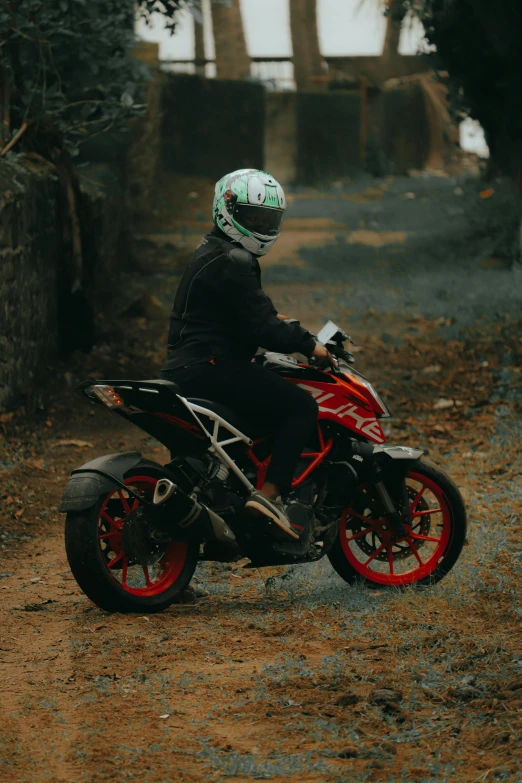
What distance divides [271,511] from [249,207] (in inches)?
56.5

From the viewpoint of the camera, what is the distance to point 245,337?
5.36 metres

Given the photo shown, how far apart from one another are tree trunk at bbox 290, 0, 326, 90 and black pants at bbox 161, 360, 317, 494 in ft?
105

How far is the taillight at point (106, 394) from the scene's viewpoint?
16.4ft

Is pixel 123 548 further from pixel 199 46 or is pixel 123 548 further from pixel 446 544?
pixel 199 46

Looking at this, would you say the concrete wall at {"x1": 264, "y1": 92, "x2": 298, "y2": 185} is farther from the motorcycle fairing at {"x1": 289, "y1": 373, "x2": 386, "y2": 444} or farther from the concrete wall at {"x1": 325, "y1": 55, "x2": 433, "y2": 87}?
the motorcycle fairing at {"x1": 289, "y1": 373, "x2": 386, "y2": 444}

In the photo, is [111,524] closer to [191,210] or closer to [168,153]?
[191,210]

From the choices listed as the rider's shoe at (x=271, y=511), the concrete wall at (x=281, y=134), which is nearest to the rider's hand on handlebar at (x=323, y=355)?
the rider's shoe at (x=271, y=511)

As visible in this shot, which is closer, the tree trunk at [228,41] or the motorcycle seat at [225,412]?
the motorcycle seat at [225,412]

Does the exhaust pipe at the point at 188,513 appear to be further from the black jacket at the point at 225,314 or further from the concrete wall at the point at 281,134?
the concrete wall at the point at 281,134

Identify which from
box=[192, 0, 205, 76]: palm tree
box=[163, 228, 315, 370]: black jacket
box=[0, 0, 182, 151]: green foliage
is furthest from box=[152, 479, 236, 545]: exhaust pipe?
box=[192, 0, 205, 76]: palm tree

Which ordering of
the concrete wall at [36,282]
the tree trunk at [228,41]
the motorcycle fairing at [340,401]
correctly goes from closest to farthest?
the motorcycle fairing at [340,401] → the concrete wall at [36,282] → the tree trunk at [228,41]

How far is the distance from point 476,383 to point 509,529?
168 inches

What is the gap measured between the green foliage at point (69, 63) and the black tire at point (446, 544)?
6.16m

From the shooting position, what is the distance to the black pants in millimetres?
5312
